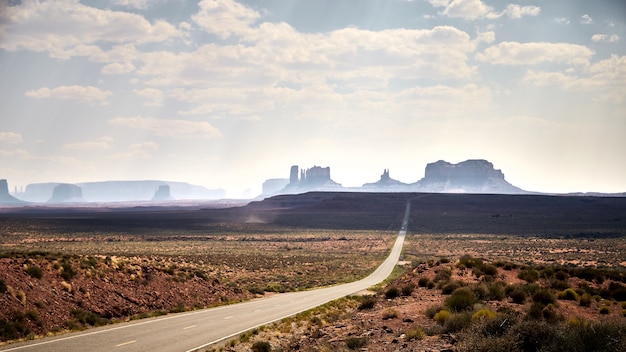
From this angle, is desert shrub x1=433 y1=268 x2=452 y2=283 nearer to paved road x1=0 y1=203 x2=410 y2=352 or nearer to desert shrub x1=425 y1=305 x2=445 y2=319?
paved road x1=0 y1=203 x2=410 y2=352

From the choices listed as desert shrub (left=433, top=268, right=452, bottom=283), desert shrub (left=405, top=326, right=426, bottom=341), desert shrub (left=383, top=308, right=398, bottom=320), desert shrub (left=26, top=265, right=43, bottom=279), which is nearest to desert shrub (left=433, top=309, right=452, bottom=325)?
desert shrub (left=405, top=326, right=426, bottom=341)

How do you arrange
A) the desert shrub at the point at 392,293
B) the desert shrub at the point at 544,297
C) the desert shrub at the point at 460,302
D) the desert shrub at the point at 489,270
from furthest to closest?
the desert shrub at the point at 489,270
the desert shrub at the point at 392,293
the desert shrub at the point at 544,297
the desert shrub at the point at 460,302

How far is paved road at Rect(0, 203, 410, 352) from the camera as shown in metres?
14.5

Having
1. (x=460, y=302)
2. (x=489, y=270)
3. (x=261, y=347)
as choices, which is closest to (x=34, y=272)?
(x=261, y=347)

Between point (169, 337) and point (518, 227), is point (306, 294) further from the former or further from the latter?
point (518, 227)

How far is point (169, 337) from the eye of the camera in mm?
16172

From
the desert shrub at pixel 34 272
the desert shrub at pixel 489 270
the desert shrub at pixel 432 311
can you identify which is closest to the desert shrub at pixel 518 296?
the desert shrub at pixel 432 311

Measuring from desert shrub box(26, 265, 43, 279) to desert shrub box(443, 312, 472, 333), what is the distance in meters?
15.4

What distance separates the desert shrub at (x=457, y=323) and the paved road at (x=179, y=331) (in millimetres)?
7288

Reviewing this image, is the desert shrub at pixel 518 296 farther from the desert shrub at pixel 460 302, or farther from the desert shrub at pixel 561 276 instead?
the desert shrub at pixel 561 276

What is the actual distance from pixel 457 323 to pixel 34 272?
15963 millimetres

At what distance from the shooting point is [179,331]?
17.3 metres

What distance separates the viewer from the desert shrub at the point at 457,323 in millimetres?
13492

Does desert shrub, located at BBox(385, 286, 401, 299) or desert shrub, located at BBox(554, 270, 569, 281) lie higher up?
desert shrub, located at BBox(554, 270, 569, 281)
